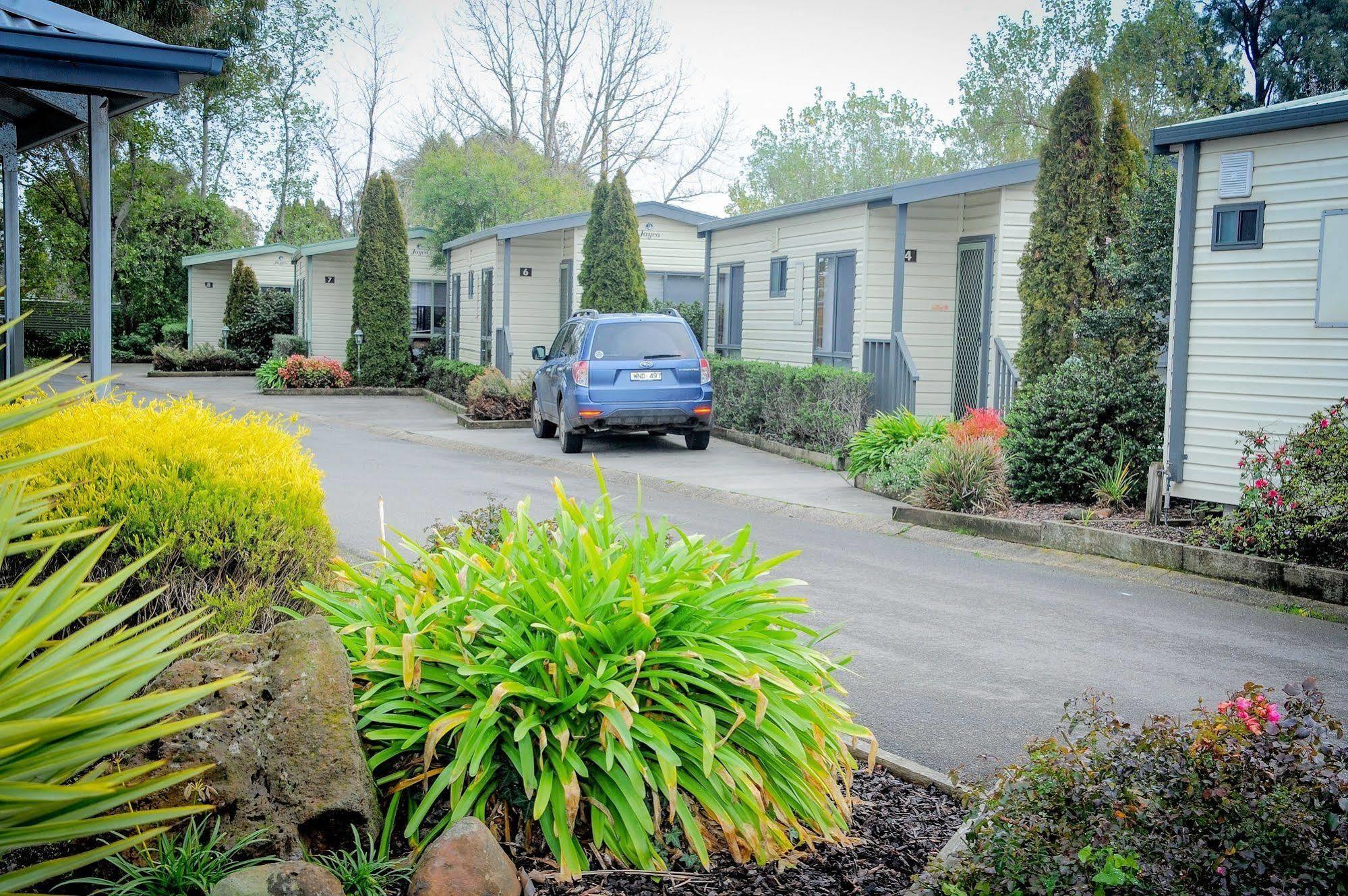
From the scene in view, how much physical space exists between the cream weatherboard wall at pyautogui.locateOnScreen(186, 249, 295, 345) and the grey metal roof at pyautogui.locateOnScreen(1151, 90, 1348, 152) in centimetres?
3687

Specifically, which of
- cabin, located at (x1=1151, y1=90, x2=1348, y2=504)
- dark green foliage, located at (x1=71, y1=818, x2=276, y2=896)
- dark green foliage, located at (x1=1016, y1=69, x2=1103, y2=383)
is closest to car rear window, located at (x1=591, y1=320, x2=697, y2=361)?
dark green foliage, located at (x1=1016, y1=69, x2=1103, y2=383)

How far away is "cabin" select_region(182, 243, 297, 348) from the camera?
42.7 m

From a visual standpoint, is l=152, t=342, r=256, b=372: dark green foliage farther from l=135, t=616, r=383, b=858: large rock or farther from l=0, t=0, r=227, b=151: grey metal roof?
l=135, t=616, r=383, b=858: large rock

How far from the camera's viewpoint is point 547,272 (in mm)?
27047

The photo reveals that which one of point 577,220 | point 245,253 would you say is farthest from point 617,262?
point 245,253

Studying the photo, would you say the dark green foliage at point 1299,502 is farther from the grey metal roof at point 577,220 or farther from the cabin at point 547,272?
the cabin at point 547,272

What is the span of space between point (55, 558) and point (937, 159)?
59.0 meters

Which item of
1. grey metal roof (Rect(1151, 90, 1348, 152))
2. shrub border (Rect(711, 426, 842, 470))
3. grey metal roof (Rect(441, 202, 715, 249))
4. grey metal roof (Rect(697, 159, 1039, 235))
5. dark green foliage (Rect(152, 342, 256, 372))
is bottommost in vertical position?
shrub border (Rect(711, 426, 842, 470))

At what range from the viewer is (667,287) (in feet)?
86.3

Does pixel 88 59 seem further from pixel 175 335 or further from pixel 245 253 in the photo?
pixel 175 335

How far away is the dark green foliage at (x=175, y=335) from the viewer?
45.2 metres

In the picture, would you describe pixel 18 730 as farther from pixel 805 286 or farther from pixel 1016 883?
pixel 805 286

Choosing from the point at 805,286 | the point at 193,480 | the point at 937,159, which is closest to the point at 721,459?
the point at 805,286

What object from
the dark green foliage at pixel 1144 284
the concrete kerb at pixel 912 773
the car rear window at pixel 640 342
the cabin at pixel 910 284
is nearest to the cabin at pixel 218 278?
the cabin at pixel 910 284
